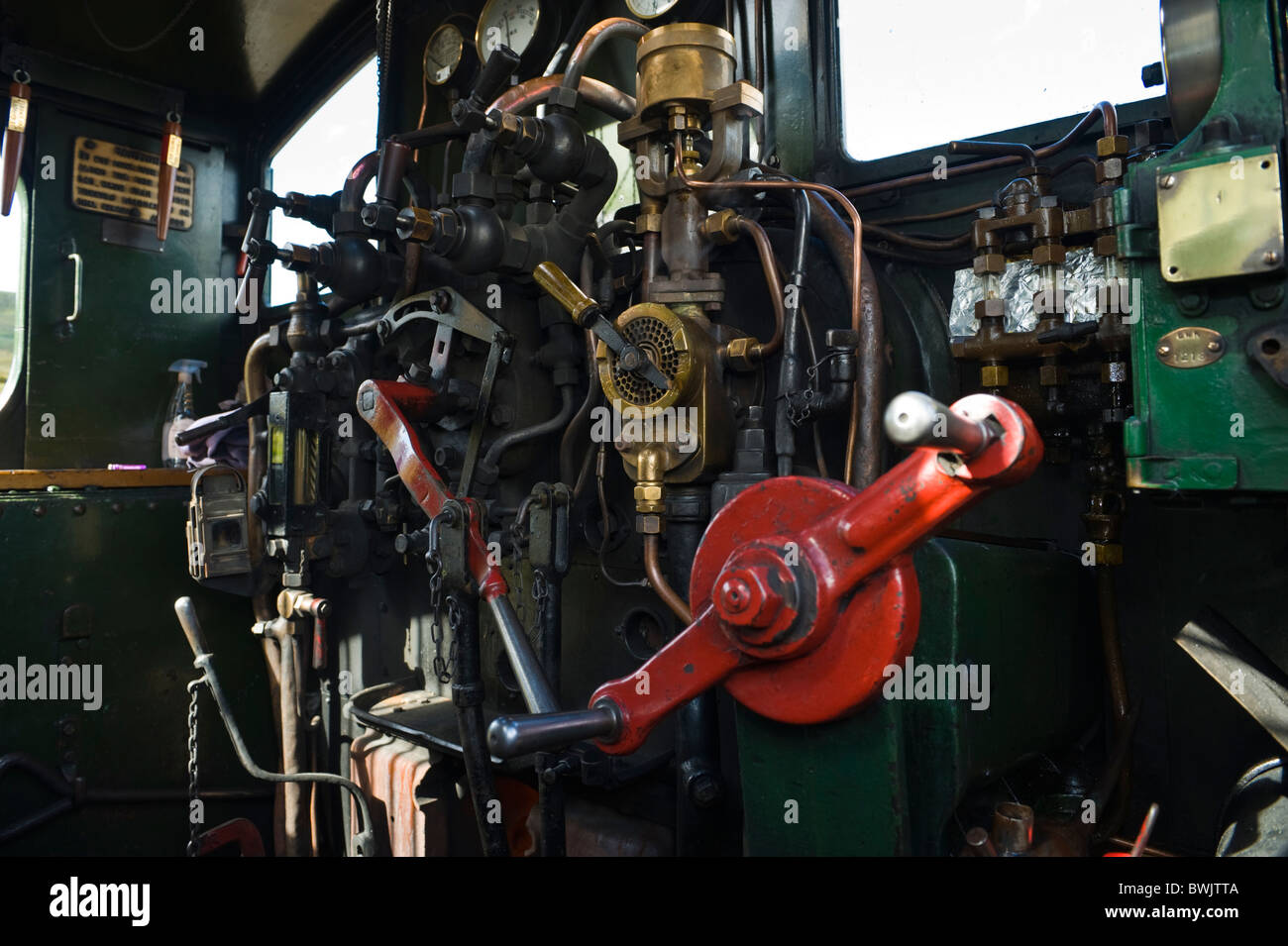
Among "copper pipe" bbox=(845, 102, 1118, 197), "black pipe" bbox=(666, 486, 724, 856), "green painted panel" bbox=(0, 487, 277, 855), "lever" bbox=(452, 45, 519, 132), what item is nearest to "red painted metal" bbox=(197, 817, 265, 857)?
"green painted panel" bbox=(0, 487, 277, 855)

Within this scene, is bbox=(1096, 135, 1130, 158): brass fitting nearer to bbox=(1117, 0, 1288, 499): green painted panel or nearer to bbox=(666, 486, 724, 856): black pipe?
bbox=(1117, 0, 1288, 499): green painted panel

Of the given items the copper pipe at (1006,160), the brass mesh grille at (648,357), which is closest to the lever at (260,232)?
the brass mesh grille at (648,357)

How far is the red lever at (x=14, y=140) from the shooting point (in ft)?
9.26

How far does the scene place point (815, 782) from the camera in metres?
1.16

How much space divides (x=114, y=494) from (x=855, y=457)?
2030 mm

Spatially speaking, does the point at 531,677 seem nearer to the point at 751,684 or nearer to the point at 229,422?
the point at 751,684

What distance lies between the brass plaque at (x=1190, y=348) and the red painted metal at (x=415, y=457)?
3.62 feet

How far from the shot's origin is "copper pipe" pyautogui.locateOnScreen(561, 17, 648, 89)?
1965 millimetres

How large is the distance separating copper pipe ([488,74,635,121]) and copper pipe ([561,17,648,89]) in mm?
38

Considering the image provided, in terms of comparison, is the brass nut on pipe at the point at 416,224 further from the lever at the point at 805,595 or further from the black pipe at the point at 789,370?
the lever at the point at 805,595

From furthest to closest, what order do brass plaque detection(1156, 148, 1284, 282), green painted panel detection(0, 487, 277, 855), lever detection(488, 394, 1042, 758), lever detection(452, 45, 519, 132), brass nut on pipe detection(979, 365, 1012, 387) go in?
green painted panel detection(0, 487, 277, 855) → lever detection(452, 45, 519, 132) → brass nut on pipe detection(979, 365, 1012, 387) → brass plaque detection(1156, 148, 1284, 282) → lever detection(488, 394, 1042, 758)

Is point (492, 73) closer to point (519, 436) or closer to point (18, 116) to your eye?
point (519, 436)

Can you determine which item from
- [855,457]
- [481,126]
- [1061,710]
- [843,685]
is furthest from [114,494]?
[1061,710]

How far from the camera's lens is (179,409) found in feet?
10.5
